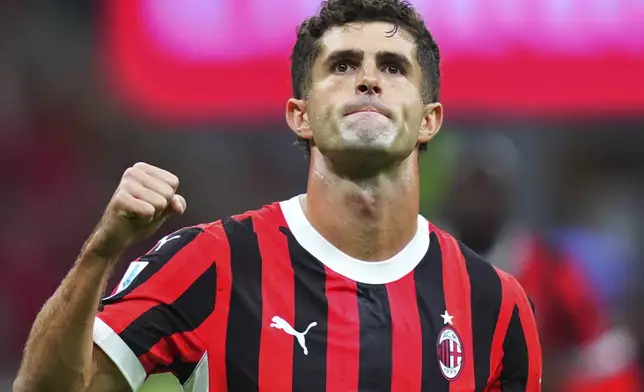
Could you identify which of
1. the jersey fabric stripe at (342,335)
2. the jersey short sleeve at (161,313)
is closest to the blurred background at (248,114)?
the jersey fabric stripe at (342,335)

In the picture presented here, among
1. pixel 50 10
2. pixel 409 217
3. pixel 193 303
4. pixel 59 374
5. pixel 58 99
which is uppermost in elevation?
pixel 50 10

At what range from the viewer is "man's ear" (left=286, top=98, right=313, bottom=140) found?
116 inches

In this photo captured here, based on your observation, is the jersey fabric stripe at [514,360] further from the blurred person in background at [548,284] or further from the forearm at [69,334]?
the blurred person in background at [548,284]

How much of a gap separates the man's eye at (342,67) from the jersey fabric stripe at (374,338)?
0.56 meters

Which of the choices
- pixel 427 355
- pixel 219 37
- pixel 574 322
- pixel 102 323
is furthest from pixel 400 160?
pixel 219 37

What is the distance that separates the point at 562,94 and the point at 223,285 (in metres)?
4.31

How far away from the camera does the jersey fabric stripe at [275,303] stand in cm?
261

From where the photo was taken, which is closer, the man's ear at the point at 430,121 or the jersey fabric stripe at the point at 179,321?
the jersey fabric stripe at the point at 179,321

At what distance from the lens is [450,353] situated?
2.78 metres

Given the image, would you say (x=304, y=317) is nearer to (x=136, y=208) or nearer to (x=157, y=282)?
(x=157, y=282)

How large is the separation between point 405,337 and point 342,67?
716mm

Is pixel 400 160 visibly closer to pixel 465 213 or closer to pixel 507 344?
pixel 507 344

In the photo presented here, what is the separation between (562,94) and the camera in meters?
6.57

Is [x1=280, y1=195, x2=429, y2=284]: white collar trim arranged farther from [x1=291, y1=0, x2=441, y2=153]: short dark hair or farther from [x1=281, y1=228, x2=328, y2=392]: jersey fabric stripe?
[x1=291, y1=0, x2=441, y2=153]: short dark hair
